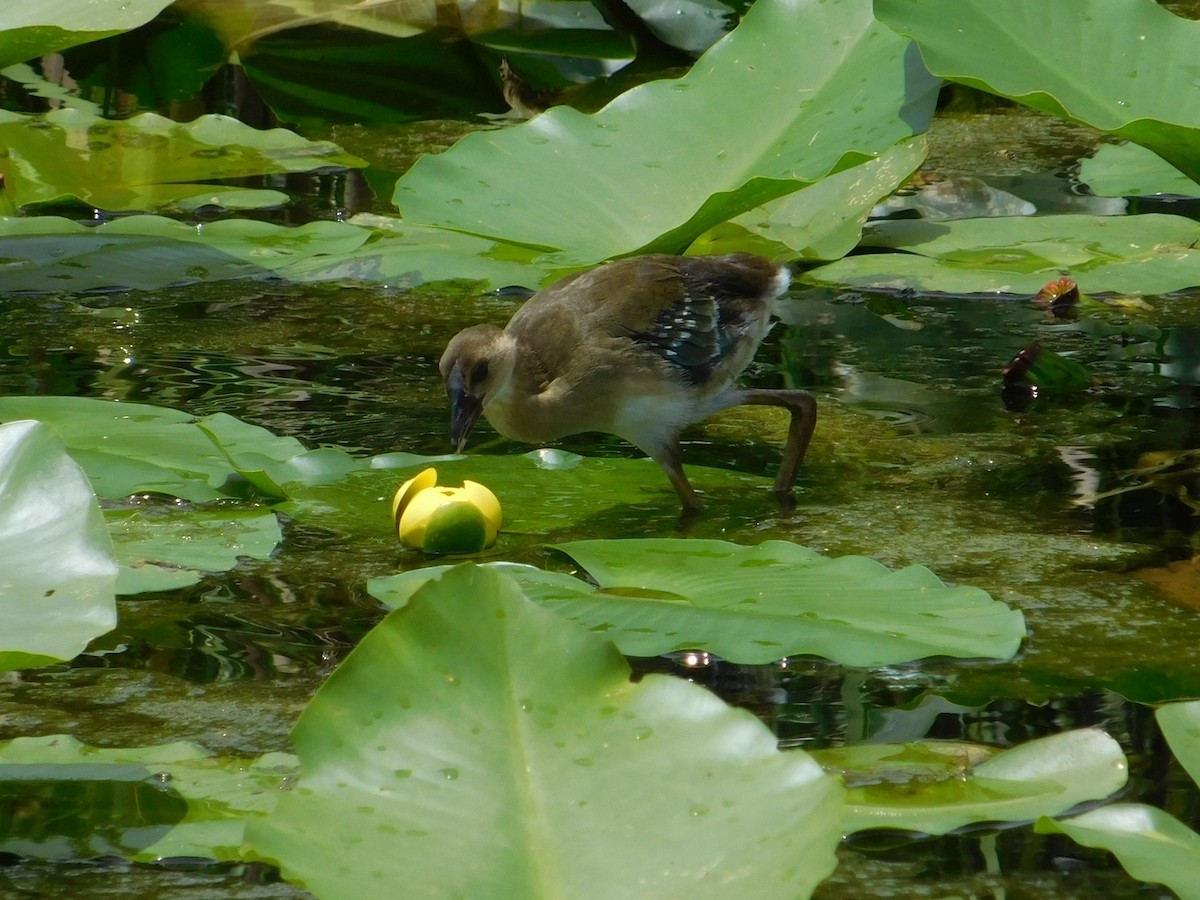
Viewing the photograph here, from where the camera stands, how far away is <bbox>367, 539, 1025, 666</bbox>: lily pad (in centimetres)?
235

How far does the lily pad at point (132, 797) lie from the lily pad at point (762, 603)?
428mm

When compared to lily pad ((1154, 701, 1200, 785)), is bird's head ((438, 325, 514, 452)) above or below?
below

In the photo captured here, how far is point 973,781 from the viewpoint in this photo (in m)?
2.04

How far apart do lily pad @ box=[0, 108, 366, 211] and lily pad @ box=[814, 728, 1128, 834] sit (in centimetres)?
Answer: 421

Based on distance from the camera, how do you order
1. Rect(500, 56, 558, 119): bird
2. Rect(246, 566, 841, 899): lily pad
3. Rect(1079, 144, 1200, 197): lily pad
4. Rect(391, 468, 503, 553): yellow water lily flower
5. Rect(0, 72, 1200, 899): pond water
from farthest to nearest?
1. Rect(500, 56, 558, 119): bird
2. Rect(1079, 144, 1200, 197): lily pad
3. Rect(391, 468, 503, 553): yellow water lily flower
4. Rect(0, 72, 1200, 899): pond water
5. Rect(246, 566, 841, 899): lily pad

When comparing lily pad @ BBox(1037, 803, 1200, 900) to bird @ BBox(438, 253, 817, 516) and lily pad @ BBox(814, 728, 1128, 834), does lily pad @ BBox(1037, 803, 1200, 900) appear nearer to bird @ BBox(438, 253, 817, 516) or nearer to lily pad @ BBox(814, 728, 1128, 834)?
lily pad @ BBox(814, 728, 1128, 834)

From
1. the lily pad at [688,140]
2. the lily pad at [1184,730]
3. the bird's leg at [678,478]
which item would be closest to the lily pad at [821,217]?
the lily pad at [688,140]

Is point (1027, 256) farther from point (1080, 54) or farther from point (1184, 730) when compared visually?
point (1184, 730)

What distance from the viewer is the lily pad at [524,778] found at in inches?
60.5

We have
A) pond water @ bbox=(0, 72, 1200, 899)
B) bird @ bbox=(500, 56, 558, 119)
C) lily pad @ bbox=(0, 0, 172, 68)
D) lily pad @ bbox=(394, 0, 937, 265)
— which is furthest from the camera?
bird @ bbox=(500, 56, 558, 119)

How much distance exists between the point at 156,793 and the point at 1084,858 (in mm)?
1159

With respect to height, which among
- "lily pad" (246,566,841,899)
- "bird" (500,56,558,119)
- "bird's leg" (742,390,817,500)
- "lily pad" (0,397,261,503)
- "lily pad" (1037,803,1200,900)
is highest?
"lily pad" (246,566,841,899)

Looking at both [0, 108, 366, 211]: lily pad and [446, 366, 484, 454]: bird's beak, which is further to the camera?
[0, 108, 366, 211]: lily pad

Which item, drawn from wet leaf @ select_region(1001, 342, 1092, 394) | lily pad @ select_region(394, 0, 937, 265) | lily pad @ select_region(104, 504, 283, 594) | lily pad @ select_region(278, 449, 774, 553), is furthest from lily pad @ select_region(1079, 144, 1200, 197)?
lily pad @ select_region(104, 504, 283, 594)
